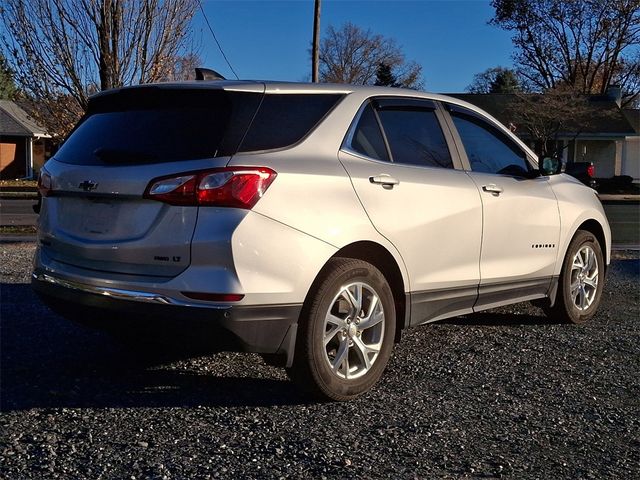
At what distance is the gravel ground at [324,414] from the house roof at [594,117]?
34.0 meters

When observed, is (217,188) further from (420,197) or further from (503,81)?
(503,81)

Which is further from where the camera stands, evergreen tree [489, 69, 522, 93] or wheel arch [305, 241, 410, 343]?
evergreen tree [489, 69, 522, 93]

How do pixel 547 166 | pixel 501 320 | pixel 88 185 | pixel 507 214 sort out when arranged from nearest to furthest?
1. pixel 88 185
2. pixel 507 214
3. pixel 547 166
4. pixel 501 320

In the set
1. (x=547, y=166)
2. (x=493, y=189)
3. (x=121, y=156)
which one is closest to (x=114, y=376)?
(x=121, y=156)

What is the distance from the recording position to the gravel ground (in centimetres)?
341

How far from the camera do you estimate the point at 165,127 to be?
165 inches

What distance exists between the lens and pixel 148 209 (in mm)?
3961

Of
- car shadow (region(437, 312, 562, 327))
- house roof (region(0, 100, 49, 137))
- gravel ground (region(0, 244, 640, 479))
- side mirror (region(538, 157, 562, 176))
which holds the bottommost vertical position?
gravel ground (region(0, 244, 640, 479))

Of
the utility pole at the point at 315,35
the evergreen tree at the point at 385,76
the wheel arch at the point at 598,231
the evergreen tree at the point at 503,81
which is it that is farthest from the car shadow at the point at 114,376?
the evergreen tree at the point at 503,81

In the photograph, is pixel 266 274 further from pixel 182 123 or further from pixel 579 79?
pixel 579 79

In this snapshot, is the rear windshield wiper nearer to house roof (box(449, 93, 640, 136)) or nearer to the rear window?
the rear window

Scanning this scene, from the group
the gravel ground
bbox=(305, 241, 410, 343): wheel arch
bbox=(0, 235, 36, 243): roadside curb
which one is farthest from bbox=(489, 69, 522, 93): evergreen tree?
bbox=(305, 241, 410, 343): wheel arch

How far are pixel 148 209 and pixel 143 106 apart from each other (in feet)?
2.49

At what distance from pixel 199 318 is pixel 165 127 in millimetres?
1118
